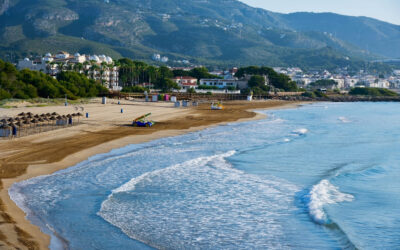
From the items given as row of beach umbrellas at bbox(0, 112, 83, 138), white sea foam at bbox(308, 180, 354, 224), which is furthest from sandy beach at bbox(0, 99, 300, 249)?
white sea foam at bbox(308, 180, 354, 224)

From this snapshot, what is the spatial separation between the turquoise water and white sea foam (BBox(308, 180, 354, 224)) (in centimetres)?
5

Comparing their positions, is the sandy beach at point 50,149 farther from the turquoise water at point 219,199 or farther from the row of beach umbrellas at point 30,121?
the row of beach umbrellas at point 30,121

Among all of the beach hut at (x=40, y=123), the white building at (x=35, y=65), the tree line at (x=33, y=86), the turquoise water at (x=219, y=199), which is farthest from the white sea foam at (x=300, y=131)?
the white building at (x=35, y=65)

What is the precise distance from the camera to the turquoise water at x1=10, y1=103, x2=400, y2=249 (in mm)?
15086

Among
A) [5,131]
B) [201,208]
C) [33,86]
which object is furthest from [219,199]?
[33,86]

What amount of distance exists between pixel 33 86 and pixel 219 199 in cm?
5490

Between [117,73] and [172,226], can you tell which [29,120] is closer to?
[172,226]

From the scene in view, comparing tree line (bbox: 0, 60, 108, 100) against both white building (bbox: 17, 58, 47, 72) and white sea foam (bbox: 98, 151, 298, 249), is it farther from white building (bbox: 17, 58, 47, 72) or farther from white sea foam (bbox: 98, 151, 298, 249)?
white sea foam (bbox: 98, 151, 298, 249)

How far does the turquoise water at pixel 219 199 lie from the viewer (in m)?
15.1

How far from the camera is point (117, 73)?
4943 inches

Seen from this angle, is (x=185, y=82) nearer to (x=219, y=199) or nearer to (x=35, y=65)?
(x=35, y=65)

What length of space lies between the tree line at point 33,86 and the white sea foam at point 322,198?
163ft

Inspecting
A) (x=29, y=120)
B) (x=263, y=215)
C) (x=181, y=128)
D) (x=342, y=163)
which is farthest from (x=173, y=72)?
(x=263, y=215)

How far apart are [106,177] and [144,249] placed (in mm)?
9555
